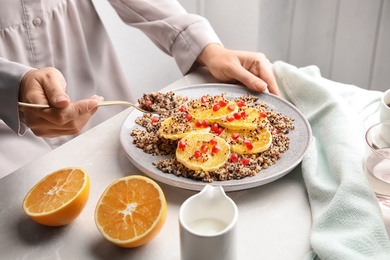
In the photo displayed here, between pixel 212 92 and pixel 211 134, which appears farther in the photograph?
pixel 212 92

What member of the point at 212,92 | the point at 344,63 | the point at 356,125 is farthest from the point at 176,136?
the point at 344,63

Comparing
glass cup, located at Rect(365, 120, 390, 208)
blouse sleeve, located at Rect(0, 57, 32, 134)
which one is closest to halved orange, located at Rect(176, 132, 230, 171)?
glass cup, located at Rect(365, 120, 390, 208)

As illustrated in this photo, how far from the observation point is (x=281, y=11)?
2115 mm

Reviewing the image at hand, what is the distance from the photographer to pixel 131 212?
787 mm

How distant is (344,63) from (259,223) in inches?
54.7

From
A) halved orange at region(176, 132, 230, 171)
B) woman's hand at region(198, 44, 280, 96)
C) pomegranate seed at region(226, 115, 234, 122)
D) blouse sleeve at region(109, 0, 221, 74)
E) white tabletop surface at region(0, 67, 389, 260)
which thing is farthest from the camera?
blouse sleeve at region(109, 0, 221, 74)

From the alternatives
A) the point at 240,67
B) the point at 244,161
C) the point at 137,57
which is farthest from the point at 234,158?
the point at 137,57

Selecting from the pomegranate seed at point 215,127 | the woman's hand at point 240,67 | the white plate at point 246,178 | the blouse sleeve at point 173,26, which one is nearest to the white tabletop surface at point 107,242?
the white plate at point 246,178

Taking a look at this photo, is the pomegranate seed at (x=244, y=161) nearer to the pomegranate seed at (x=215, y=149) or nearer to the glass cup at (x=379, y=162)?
the pomegranate seed at (x=215, y=149)

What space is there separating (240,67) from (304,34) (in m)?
1.03

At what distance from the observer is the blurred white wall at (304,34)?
196 cm

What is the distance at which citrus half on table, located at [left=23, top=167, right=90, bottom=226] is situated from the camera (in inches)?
31.8

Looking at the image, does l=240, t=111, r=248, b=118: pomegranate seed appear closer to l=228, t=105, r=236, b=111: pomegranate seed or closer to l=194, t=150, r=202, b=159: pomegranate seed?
l=228, t=105, r=236, b=111: pomegranate seed

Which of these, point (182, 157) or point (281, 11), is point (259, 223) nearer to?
point (182, 157)
